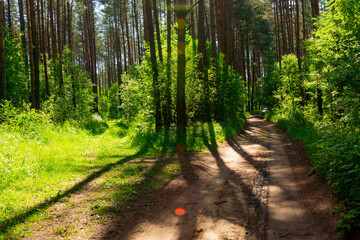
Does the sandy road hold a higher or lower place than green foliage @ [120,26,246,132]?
lower

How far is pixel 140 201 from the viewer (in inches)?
229

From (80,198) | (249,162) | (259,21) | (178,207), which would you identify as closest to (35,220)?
(80,198)

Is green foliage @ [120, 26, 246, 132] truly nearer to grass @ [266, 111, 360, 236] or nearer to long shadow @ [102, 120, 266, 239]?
long shadow @ [102, 120, 266, 239]

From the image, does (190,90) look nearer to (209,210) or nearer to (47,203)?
(209,210)

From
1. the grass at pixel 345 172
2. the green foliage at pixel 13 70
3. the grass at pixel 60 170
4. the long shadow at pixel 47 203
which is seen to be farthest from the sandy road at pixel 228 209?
the green foliage at pixel 13 70

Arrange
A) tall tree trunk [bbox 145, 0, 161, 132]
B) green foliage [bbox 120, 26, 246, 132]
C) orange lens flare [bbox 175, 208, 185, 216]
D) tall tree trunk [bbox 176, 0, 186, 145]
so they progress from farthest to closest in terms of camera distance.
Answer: green foliage [bbox 120, 26, 246, 132] < tall tree trunk [bbox 145, 0, 161, 132] < tall tree trunk [bbox 176, 0, 186, 145] < orange lens flare [bbox 175, 208, 185, 216]

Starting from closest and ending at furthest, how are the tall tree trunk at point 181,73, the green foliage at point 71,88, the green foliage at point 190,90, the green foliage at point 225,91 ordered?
the tall tree trunk at point 181,73 < the green foliage at point 190,90 < the green foliage at point 225,91 < the green foliage at point 71,88

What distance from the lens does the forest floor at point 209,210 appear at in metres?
4.29

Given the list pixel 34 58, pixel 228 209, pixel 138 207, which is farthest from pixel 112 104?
pixel 228 209

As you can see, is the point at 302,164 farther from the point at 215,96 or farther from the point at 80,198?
the point at 215,96

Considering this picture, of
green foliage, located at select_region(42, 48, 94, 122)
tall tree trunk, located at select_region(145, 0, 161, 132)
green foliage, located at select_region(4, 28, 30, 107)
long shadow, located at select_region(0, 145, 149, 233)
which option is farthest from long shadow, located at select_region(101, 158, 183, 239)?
green foliage, located at select_region(42, 48, 94, 122)

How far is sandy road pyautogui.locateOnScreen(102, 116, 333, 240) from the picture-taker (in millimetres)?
4262

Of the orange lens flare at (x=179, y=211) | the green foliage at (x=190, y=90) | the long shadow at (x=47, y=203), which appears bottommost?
the orange lens flare at (x=179, y=211)

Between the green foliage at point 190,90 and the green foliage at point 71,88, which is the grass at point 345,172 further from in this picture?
the green foliage at point 71,88
